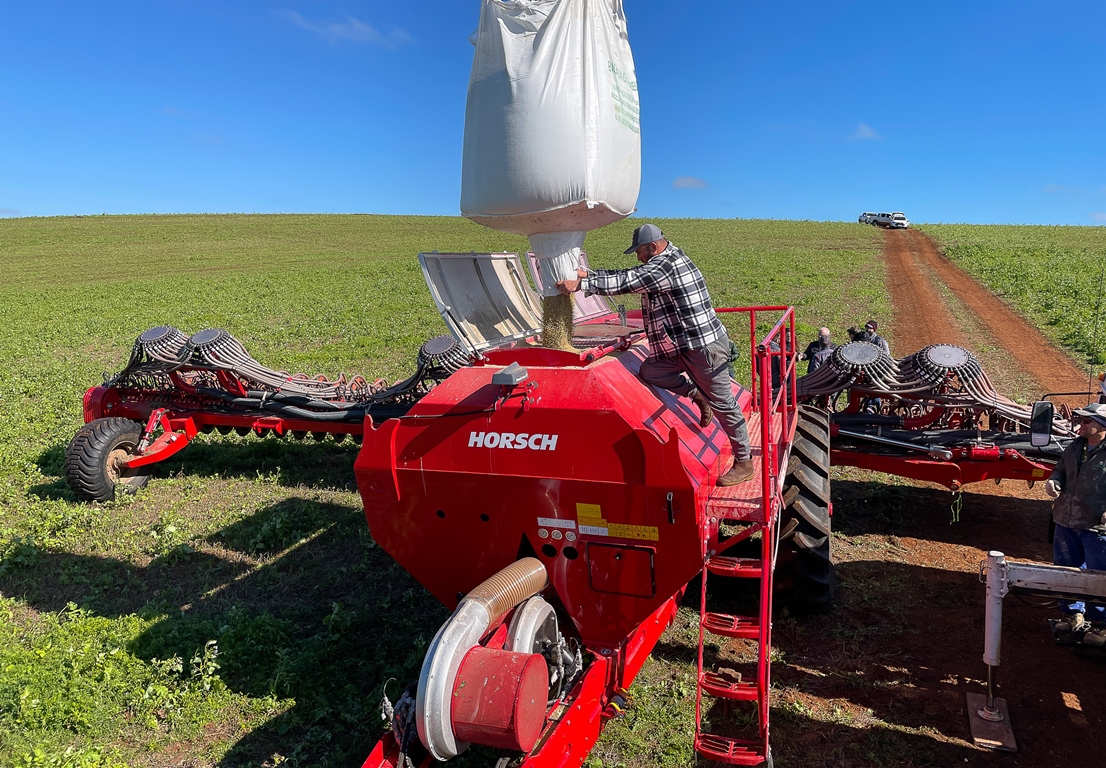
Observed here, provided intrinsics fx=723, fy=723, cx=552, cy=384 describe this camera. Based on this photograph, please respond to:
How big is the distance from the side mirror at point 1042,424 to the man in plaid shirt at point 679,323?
1815 millimetres

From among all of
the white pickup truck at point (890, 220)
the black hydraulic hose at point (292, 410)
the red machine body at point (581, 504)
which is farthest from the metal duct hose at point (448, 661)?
the white pickup truck at point (890, 220)

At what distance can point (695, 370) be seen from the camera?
4.52 meters

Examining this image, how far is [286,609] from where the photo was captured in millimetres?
5941

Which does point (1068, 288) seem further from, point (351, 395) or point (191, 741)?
point (191, 741)

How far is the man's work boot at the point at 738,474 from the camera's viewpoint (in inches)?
176

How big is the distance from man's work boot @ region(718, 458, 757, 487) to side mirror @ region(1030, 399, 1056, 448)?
1.78 m

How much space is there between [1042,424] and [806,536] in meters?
1.72

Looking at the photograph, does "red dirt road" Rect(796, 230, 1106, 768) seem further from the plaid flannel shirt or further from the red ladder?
the plaid flannel shirt

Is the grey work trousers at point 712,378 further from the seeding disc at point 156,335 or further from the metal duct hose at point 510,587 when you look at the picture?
the seeding disc at point 156,335

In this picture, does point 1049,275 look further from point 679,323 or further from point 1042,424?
point 679,323

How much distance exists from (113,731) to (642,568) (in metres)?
3.46

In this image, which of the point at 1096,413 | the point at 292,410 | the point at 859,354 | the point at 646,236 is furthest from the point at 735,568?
the point at 292,410

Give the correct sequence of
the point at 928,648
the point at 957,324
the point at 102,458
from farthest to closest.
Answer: the point at 957,324 < the point at 102,458 < the point at 928,648

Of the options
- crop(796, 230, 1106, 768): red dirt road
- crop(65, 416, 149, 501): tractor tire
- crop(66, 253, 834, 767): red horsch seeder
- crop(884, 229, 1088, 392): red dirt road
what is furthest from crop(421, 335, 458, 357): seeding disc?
crop(884, 229, 1088, 392): red dirt road
